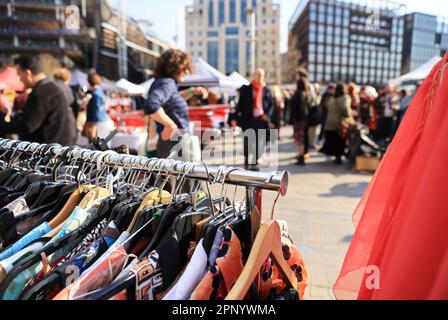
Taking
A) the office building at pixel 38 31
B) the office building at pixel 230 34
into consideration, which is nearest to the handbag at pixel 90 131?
the office building at pixel 38 31

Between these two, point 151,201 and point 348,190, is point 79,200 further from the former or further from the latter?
point 348,190

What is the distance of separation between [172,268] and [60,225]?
43cm

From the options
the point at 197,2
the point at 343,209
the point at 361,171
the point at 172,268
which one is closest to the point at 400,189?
the point at 172,268

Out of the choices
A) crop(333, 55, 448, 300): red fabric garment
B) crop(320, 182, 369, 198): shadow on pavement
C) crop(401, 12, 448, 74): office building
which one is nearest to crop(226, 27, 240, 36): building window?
crop(401, 12, 448, 74): office building

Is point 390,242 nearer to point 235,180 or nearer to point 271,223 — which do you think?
point 271,223

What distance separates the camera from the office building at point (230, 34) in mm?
79312

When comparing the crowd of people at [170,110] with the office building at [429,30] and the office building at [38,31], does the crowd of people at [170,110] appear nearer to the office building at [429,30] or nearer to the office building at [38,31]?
the office building at [429,30]

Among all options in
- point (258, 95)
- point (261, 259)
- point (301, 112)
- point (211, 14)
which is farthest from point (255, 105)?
point (211, 14)

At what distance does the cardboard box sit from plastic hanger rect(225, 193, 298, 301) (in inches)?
225

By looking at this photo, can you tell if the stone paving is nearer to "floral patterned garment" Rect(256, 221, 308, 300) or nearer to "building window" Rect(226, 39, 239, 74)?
"floral patterned garment" Rect(256, 221, 308, 300)

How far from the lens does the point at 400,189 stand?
97cm

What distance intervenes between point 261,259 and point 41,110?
243 cm

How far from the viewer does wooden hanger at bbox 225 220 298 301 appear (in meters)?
0.84
